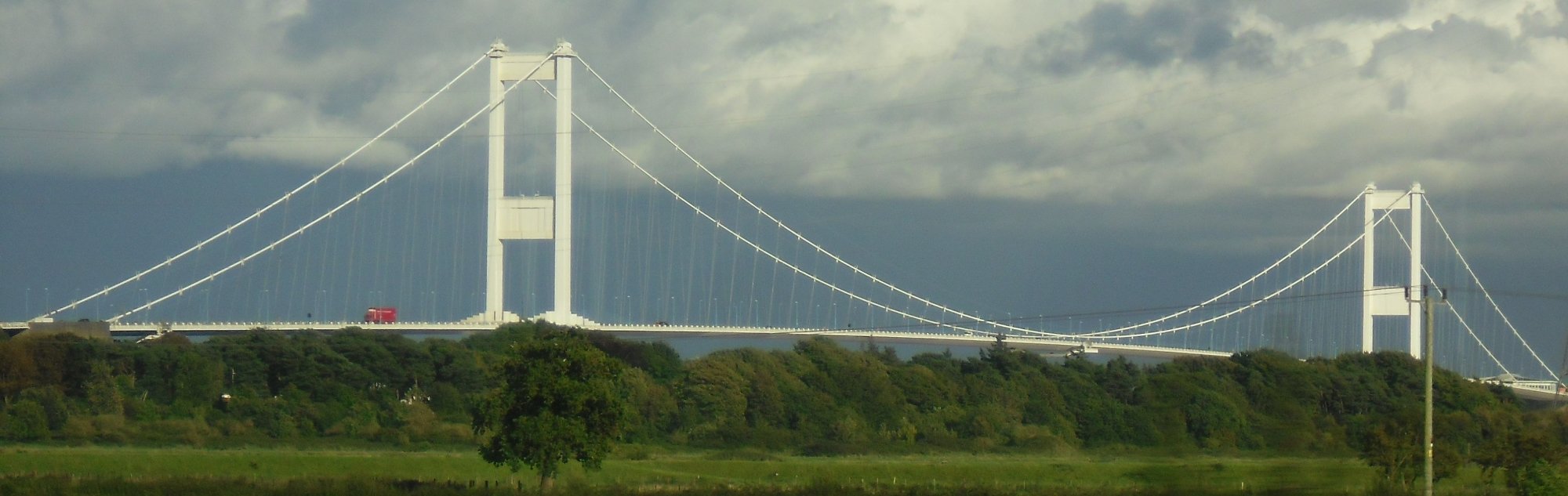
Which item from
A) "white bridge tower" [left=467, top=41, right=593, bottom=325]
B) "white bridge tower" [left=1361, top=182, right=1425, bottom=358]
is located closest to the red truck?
"white bridge tower" [left=467, top=41, right=593, bottom=325]

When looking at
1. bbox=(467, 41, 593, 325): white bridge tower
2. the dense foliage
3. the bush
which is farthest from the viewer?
bbox=(467, 41, 593, 325): white bridge tower

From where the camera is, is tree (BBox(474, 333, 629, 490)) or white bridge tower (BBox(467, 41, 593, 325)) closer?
tree (BBox(474, 333, 629, 490))

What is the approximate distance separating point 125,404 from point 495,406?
11059mm

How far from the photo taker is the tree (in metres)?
19.7

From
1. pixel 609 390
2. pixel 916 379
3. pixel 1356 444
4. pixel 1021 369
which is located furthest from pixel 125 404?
pixel 1356 444

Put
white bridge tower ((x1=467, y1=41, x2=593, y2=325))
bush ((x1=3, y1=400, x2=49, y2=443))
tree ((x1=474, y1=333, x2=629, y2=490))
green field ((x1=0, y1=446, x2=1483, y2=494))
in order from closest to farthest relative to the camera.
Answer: green field ((x1=0, y1=446, x2=1483, y2=494)) → tree ((x1=474, y1=333, x2=629, y2=490)) → bush ((x1=3, y1=400, x2=49, y2=443)) → white bridge tower ((x1=467, y1=41, x2=593, y2=325))

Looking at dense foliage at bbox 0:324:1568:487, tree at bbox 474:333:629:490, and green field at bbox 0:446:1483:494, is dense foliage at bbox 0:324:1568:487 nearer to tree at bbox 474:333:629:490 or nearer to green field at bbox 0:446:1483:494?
green field at bbox 0:446:1483:494

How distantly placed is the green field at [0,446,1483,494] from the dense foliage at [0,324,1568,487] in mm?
1215

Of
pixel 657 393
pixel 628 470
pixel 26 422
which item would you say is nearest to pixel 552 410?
pixel 628 470

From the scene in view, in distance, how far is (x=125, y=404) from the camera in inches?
1099

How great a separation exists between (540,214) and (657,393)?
9.82 meters

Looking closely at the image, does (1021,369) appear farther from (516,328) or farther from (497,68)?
(497,68)

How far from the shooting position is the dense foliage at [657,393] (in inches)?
1027

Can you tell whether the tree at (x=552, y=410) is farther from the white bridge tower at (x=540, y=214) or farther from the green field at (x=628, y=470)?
the white bridge tower at (x=540, y=214)
